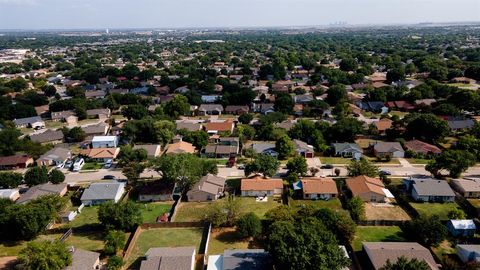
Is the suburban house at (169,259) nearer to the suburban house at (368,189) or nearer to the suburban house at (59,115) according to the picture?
the suburban house at (368,189)

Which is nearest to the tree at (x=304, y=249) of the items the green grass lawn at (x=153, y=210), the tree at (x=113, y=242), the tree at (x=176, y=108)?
the tree at (x=113, y=242)

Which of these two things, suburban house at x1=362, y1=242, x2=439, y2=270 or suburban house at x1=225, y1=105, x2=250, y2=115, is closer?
suburban house at x1=362, y1=242, x2=439, y2=270

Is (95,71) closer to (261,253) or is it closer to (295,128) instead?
(295,128)

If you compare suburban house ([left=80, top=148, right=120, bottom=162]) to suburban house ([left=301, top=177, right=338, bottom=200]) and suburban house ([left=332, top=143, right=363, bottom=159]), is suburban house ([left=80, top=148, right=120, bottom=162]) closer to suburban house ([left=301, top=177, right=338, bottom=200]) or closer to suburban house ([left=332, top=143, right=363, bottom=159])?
suburban house ([left=301, top=177, right=338, bottom=200])

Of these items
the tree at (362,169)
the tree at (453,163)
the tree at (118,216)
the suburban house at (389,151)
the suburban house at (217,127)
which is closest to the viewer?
the tree at (118,216)

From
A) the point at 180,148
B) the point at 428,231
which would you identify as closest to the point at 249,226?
the point at 428,231

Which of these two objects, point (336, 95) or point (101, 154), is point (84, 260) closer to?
point (101, 154)

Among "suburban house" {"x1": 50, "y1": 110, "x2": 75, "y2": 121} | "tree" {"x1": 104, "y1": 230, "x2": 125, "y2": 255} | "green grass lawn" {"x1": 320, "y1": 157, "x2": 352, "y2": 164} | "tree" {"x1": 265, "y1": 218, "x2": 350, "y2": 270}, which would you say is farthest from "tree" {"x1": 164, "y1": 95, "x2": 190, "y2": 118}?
"tree" {"x1": 265, "y1": 218, "x2": 350, "y2": 270}
